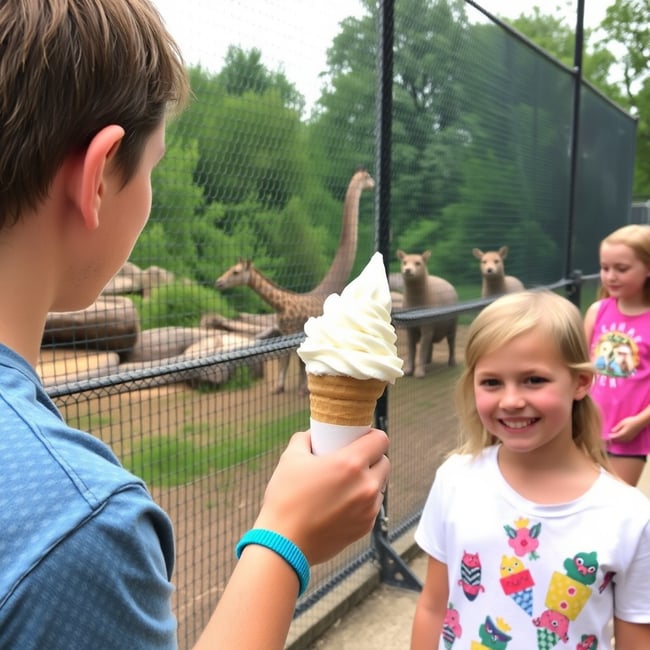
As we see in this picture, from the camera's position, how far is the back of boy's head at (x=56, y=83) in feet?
2.39

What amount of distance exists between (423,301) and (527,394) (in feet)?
9.34

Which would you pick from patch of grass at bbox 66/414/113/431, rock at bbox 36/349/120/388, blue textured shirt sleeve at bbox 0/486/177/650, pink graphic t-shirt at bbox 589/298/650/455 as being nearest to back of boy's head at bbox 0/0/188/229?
blue textured shirt sleeve at bbox 0/486/177/650

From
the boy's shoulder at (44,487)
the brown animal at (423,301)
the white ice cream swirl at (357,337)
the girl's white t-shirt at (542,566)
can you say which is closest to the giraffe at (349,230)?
the brown animal at (423,301)

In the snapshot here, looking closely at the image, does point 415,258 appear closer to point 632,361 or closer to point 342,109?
point 342,109

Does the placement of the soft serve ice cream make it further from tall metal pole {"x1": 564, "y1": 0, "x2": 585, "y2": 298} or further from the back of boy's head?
tall metal pole {"x1": 564, "y1": 0, "x2": 585, "y2": 298}

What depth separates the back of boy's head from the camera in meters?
0.73

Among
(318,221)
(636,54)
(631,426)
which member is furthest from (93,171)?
(636,54)

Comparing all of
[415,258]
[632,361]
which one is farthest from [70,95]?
[415,258]


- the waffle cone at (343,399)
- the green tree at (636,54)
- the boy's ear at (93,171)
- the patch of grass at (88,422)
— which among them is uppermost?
the green tree at (636,54)

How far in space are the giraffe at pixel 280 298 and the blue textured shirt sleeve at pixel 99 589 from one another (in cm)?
234

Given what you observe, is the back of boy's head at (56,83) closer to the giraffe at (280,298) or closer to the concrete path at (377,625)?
the giraffe at (280,298)

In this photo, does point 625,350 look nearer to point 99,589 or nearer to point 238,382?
point 238,382

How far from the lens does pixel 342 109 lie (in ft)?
11.3

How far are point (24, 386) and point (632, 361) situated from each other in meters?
3.29
